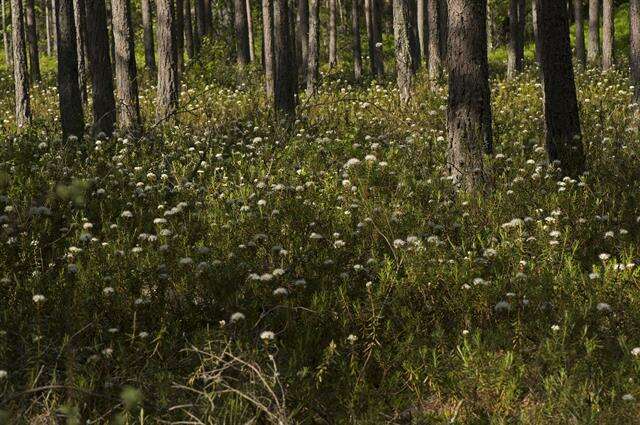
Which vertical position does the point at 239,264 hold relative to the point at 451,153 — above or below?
below

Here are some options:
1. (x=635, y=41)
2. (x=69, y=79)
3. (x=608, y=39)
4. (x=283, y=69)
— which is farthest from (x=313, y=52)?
(x=69, y=79)

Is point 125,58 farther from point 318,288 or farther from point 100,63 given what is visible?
point 318,288

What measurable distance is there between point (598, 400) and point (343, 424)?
57.7 inches

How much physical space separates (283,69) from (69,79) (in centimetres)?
464

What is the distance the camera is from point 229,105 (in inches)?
602

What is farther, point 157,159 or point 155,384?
point 157,159

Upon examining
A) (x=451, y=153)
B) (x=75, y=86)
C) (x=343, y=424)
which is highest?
(x=75, y=86)

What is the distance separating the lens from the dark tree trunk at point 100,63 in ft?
40.9

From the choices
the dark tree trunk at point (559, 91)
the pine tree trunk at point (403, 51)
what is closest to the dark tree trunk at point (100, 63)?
the pine tree trunk at point (403, 51)

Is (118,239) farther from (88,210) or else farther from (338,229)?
(338,229)

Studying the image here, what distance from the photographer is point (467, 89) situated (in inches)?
343

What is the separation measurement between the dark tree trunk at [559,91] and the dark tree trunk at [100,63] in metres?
6.74

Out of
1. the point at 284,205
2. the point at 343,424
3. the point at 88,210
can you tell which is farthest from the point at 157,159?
the point at 343,424

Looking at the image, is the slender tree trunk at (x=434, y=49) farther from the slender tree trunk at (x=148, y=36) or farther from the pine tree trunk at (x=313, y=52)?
the slender tree trunk at (x=148, y=36)
